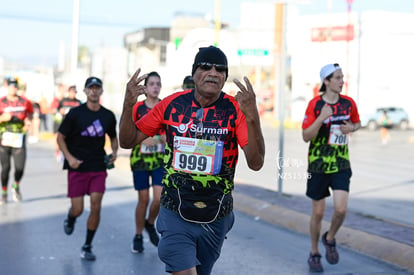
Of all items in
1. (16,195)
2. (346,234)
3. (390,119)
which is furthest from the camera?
(390,119)

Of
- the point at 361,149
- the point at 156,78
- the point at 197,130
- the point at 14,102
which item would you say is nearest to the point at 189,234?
the point at 197,130

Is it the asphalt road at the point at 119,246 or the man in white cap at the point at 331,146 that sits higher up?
the man in white cap at the point at 331,146

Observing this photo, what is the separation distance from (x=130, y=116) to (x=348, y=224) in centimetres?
552

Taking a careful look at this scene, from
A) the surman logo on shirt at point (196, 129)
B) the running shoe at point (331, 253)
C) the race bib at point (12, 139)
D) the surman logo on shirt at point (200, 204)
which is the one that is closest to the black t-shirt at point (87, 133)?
the running shoe at point (331, 253)

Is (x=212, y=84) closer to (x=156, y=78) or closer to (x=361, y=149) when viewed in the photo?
(x=156, y=78)

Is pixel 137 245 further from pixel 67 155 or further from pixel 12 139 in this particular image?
pixel 12 139

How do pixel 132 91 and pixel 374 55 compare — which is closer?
pixel 132 91

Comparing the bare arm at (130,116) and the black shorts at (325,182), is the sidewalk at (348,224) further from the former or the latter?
the bare arm at (130,116)

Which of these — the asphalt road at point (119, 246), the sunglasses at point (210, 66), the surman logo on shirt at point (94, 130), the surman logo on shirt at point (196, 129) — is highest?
the sunglasses at point (210, 66)

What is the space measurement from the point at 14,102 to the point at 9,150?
0.81 metres

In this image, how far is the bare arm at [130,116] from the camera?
446cm

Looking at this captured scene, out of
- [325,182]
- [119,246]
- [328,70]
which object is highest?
[328,70]

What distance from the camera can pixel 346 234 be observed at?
29.4 feet

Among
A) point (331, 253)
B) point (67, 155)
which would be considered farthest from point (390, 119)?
point (67, 155)
